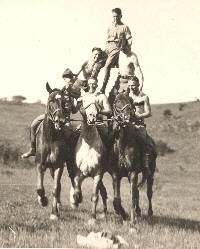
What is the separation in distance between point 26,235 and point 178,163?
31.3 meters

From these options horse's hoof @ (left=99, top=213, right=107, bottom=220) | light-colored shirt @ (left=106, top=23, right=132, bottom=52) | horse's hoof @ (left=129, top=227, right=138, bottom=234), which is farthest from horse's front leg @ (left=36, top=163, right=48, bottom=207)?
light-colored shirt @ (left=106, top=23, right=132, bottom=52)

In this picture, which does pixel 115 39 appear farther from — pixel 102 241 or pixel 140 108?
Answer: pixel 102 241

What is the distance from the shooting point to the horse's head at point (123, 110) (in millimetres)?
11398

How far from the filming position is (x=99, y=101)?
12055 mm

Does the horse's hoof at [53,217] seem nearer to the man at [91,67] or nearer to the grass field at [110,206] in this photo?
the grass field at [110,206]

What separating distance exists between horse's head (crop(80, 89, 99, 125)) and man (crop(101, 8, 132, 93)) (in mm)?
3468

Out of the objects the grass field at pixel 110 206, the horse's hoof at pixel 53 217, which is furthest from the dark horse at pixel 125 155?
the horse's hoof at pixel 53 217

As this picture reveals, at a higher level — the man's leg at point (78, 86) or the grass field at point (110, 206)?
the man's leg at point (78, 86)

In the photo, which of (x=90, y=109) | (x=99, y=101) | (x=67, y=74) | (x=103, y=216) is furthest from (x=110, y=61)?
(x=103, y=216)

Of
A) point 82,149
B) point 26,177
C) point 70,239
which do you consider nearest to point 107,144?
point 82,149

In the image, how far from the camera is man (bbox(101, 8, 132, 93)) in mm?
14906

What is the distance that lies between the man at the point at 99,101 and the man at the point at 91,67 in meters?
1.77

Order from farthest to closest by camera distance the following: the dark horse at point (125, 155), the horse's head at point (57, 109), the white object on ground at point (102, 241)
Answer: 1. the dark horse at point (125, 155)
2. the horse's head at point (57, 109)
3. the white object on ground at point (102, 241)

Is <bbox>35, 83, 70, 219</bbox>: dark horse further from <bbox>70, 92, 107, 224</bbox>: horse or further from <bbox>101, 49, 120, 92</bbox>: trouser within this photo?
<bbox>101, 49, 120, 92</bbox>: trouser
